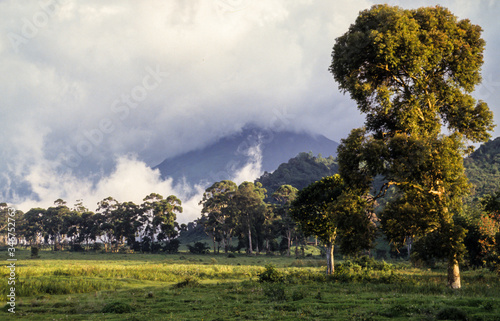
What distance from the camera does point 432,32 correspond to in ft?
65.6

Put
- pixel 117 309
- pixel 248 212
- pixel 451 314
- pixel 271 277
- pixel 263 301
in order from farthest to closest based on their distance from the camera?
1. pixel 248 212
2. pixel 271 277
3. pixel 263 301
4. pixel 117 309
5. pixel 451 314

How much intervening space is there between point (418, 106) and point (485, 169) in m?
155

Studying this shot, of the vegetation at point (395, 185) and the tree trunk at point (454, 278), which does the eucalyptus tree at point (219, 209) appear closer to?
the vegetation at point (395, 185)

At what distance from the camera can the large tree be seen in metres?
18.6

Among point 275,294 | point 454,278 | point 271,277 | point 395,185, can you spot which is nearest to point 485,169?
point 271,277

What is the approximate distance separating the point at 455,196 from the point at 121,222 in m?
123

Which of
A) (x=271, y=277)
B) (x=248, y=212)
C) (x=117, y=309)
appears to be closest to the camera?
(x=117, y=309)

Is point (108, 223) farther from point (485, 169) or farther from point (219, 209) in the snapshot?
point (485, 169)

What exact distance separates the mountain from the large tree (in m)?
121

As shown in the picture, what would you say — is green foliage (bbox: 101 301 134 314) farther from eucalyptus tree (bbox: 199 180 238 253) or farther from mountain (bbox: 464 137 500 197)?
mountain (bbox: 464 137 500 197)

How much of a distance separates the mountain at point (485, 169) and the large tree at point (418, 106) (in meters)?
121

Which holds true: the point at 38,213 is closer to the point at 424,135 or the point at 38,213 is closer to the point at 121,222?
the point at 121,222

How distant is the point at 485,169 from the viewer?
469 feet

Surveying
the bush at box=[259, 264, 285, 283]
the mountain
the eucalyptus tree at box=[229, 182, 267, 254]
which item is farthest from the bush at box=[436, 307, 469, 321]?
the mountain
